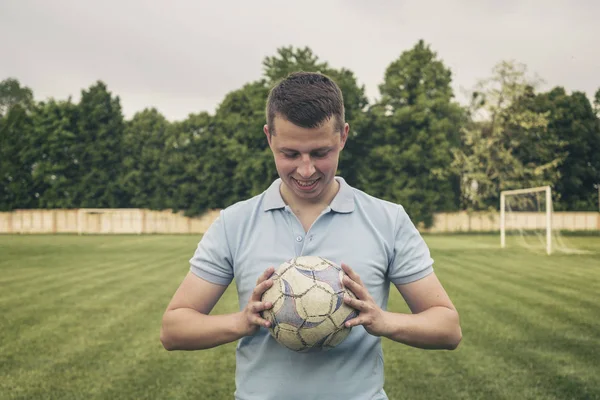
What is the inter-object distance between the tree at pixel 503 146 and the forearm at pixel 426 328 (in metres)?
52.9

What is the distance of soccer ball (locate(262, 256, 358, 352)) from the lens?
256 cm

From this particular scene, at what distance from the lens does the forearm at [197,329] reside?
8.45 feet

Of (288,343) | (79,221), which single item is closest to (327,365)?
(288,343)

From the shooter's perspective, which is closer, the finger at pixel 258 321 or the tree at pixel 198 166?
the finger at pixel 258 321

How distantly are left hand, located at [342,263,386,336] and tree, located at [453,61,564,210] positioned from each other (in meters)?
53.2

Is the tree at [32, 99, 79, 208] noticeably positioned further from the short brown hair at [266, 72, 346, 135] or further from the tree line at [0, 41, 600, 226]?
the short brown hair at [266, 72, 346, 135]

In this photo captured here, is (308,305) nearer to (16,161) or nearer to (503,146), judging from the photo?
(503,146)

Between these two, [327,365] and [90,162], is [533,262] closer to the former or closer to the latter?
[327,365]

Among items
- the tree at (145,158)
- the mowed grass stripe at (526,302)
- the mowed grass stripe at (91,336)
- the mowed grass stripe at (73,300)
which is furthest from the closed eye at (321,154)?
the tree at (145,158)

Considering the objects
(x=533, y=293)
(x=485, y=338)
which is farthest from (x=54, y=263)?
(x=485, y=338)

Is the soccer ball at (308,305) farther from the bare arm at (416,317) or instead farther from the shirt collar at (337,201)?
the shirt collar at (337,201)

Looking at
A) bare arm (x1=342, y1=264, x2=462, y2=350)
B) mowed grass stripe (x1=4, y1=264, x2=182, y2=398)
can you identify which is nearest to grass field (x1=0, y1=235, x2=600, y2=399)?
mowed grass stripe (x1=4, y1=264, x2=182, y2=398)

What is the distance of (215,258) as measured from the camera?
2.79 metres

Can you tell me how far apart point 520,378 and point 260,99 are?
51626mm
